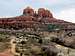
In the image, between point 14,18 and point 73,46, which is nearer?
point 73,46

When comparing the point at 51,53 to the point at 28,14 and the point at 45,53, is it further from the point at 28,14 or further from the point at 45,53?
the point at 28,14

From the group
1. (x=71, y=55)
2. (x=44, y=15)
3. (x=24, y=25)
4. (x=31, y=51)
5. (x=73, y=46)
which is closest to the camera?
(x=71, y=55)

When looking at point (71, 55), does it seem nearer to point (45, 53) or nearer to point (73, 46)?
point (45, 53)

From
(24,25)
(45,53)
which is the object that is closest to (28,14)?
(24,25)

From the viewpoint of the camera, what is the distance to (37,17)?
91125 mm

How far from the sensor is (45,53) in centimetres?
2398

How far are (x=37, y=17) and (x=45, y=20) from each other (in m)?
5.04

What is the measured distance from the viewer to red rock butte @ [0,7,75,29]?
80.6 m

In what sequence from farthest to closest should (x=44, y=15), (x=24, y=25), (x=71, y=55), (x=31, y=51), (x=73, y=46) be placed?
(x=44, y=15) → (x=24, y=25) → (x=73, y=46) → (x=31, y=51) → (x=71, y=55)

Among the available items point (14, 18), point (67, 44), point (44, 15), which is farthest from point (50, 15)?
point (67, 44)

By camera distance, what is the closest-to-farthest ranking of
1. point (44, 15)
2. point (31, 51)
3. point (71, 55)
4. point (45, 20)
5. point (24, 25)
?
point (71, 55) → point (31, 51) → point (24, 25) → point (45, 20) → point (44, 15)

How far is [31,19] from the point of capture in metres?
88.5

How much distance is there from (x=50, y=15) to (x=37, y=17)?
4958 millimetres

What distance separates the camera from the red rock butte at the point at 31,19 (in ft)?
264
